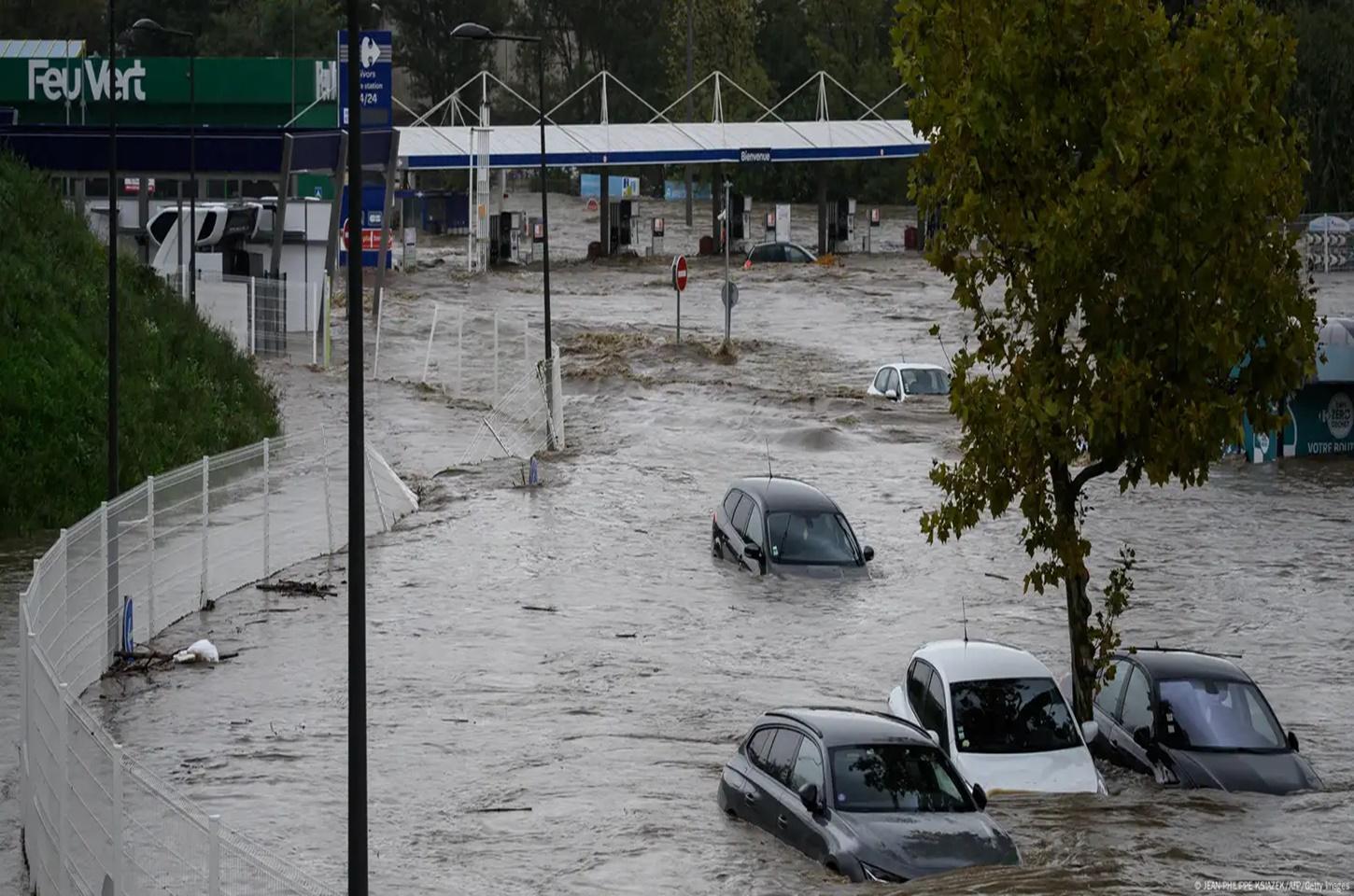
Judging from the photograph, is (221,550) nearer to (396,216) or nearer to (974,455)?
(974,455)

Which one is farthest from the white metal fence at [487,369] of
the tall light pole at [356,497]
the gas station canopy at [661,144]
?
the tall light pole at [356,497]

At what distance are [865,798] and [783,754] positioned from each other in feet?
3.37

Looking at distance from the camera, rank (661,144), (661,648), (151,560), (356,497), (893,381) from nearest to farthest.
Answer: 1. (356,497)
2. (151,560)
3. (661,648)
4. (893,381)
5. (661,144)

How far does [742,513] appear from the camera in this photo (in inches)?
1193

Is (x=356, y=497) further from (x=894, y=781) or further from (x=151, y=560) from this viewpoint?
(x=151, y=560)

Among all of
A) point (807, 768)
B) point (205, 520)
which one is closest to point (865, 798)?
point (807, 768)

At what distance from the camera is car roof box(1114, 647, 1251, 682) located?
18.7 metres

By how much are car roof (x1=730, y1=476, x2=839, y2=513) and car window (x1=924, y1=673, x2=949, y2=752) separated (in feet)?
35.7

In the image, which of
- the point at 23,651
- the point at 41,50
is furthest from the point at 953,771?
the point at 41,50

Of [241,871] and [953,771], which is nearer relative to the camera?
[241,871]

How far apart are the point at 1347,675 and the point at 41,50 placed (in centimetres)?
7935

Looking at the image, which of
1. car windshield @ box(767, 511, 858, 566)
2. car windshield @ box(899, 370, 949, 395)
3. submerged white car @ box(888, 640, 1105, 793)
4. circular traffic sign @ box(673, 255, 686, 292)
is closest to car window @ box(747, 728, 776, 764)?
submerged white car @ box(888, 640, 1105, 793)

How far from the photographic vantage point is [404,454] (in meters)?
42.0

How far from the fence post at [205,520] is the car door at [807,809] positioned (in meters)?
11.4
